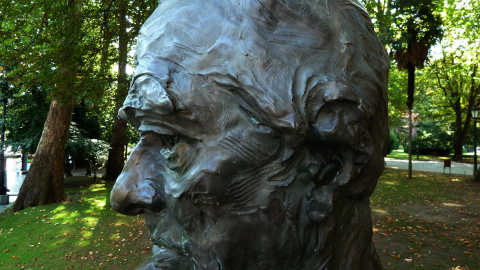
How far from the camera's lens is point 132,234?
8.05m

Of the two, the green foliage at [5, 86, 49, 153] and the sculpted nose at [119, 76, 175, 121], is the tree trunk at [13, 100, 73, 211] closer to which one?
the green foliage at [5, 86, 49, 153]

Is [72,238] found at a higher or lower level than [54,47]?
lower

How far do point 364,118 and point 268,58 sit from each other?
53 centimetres

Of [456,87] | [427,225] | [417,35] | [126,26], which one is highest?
[417,35]

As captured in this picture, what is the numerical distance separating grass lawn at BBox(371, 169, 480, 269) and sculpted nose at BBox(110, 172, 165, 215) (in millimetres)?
5424

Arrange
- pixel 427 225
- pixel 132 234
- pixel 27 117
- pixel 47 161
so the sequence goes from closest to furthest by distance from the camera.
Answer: pixel 132 234 < pixel 427 225 < pixel 47 161 < pixel 27 117

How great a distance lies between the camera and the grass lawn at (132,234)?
21.3 feet

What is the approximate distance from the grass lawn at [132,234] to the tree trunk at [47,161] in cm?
48

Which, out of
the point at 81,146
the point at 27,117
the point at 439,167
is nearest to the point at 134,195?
the point at 81,146

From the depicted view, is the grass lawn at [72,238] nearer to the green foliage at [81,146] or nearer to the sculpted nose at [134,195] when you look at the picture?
the green foliage at [81,146]

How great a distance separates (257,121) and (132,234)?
285 inches

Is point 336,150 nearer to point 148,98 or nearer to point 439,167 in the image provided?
point 148,98

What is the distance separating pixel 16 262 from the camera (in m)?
6.45

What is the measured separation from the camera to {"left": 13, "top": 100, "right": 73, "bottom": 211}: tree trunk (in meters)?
10.2
